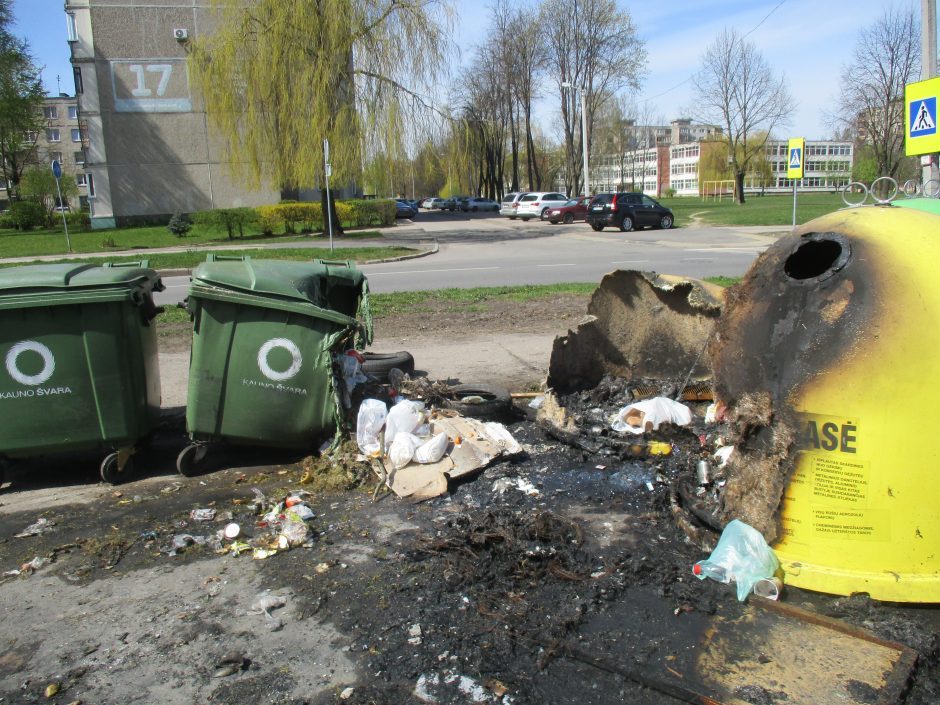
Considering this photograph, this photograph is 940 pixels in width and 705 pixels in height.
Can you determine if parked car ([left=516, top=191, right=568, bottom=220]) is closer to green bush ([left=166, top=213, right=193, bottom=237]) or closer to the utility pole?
green bush ([left=166, top=213, right=193, bottom=237])

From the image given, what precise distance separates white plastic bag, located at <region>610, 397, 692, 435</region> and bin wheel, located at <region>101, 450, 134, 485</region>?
3.31m

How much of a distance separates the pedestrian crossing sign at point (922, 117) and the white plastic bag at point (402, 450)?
33.5 ft

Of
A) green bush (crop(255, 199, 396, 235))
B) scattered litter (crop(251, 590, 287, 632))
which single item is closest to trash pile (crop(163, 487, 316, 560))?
scattered litter (crop(251, 590, 287, 632))

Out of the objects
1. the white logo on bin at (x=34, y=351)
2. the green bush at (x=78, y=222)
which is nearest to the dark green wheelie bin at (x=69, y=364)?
the white logo on bin at (x=34, y=351)

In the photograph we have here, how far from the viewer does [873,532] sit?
10.3 feet

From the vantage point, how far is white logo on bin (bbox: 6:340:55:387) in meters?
4.55

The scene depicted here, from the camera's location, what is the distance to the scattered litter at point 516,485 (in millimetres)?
4461

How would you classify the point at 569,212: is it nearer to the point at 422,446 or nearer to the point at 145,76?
the point at 145,76

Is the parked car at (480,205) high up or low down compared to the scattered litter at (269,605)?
up

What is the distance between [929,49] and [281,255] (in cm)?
1454

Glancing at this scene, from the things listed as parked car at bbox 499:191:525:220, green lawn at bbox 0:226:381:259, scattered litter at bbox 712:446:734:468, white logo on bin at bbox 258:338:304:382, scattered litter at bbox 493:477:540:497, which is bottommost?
scattered litter at bbox 493:477:540:497

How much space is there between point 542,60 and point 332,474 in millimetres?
56117

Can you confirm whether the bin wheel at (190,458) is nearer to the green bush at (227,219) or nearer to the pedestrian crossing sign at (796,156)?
the pedestrian crossing sign at (796,156)

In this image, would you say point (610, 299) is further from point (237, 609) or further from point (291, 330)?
point (237, 609)
